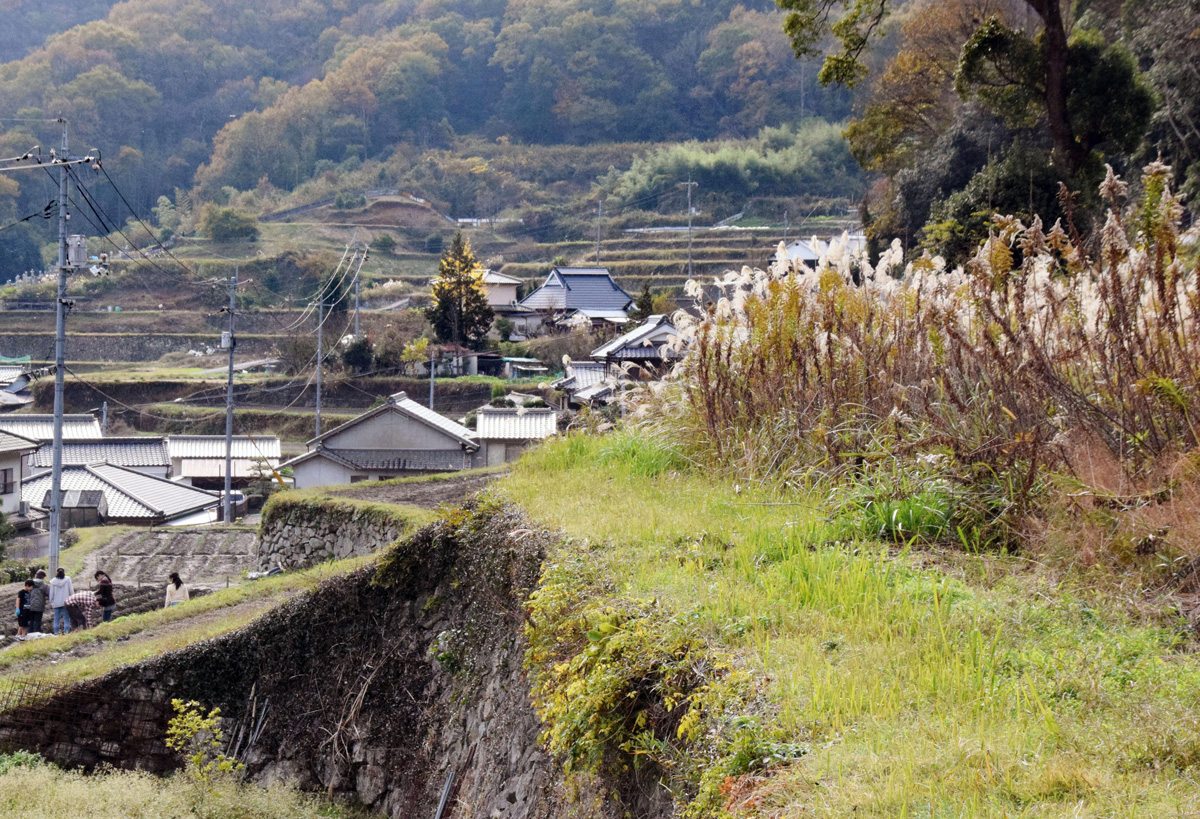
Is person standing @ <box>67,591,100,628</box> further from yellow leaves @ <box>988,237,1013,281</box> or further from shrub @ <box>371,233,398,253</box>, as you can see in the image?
shrub @ <box>371,233,398,253</box>

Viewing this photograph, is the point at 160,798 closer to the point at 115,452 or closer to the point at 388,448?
the point at 388,448

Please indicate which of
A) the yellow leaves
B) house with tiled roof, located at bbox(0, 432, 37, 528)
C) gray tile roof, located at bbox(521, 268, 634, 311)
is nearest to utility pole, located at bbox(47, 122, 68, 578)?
house with tiled roof, located at bbox(0, 432, 37, 528)

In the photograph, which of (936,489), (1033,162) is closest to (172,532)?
(1033,162)

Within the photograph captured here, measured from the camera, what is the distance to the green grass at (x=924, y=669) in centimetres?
179

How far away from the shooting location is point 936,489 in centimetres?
376

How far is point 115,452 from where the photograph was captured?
30.4m

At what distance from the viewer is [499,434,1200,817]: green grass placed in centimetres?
179

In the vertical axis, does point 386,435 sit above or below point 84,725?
above

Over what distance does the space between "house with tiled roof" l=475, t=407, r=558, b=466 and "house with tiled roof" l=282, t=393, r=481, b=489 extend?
36 centimetres

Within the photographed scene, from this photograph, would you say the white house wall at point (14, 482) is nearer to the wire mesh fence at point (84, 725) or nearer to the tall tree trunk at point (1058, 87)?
the wire mesh fence at point (84, 725)

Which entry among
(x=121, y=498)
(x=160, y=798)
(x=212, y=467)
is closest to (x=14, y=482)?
(x=121, y=498)

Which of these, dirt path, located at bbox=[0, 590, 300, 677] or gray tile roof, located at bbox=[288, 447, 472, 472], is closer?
dirt path, located at bbox=[0, 590, 300, 677]

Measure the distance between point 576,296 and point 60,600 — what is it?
34.0m

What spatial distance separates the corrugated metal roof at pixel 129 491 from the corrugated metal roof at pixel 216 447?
397cm
